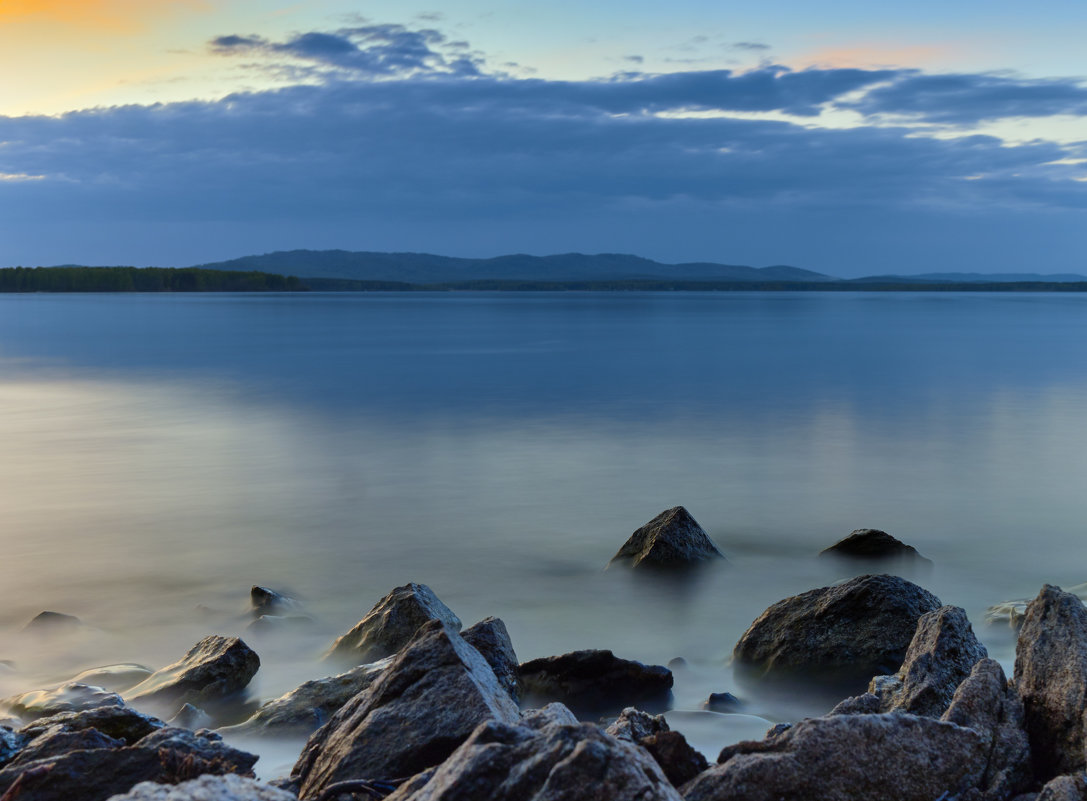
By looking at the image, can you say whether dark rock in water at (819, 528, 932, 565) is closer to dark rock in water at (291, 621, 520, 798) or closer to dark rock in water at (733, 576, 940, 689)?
dark rock in water at (733, 576, 940, 689)

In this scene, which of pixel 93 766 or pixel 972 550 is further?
pixel 972 550

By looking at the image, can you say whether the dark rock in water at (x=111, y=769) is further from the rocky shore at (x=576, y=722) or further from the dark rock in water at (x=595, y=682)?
the dark rock in water at (x=595, y=682)

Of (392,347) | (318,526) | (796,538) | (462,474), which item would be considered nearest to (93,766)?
(318,526)

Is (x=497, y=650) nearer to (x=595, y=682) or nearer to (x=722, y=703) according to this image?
(x=595, y=682)

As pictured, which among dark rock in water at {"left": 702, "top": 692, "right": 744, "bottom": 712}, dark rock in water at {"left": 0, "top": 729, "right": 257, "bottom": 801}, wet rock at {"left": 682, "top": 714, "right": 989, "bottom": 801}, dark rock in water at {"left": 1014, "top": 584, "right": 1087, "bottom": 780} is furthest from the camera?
dark rock in water at {"left": 702, "top": 692, "right": 744, "bottom": 712}

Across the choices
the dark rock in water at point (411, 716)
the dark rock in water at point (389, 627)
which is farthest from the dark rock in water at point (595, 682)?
the dark rock in water at point (411, 716)

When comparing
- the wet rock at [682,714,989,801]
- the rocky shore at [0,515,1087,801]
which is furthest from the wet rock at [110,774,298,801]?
the wet rock at [682,714,989,801]

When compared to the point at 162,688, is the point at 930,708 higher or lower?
higher

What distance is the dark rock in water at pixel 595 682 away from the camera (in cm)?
576

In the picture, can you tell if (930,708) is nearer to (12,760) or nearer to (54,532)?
(12,760)

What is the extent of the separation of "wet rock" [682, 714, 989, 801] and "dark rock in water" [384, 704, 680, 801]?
21.2 inches

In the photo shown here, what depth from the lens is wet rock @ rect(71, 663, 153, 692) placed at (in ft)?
20.2

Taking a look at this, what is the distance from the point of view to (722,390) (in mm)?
23734

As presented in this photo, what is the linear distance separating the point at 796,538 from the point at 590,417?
9048mm
